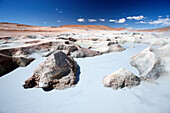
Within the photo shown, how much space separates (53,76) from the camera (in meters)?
1.53

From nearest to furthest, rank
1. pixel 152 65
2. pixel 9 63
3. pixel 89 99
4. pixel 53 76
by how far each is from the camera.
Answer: pixel 89 99 → pixel 53 76 → pixel 152 65 → pixel 9 63

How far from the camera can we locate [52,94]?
4.38ft

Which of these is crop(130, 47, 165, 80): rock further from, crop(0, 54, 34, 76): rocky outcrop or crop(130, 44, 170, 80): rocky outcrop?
crop(0, 54, 34, 76): rocky outcrop

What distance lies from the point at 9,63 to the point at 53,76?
1453 millimetres

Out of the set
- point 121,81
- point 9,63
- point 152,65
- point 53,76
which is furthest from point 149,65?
point 9,63

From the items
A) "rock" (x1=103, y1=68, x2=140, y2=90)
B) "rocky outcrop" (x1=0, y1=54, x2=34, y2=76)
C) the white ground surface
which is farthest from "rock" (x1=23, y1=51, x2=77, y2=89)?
"rocky outcrop" (x1=0, y1=54, x2=34, y2=76)

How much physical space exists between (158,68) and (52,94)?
1.93m

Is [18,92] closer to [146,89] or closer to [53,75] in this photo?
[53,75]

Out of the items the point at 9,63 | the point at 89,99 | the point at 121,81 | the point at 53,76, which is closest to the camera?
the point at 89,99

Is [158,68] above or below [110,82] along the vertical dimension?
above

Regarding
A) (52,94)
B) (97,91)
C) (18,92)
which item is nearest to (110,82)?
(97,91)

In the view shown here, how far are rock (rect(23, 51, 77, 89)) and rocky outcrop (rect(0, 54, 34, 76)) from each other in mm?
947

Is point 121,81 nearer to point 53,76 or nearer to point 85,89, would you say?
point 85,89

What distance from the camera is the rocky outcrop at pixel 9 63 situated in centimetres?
198
